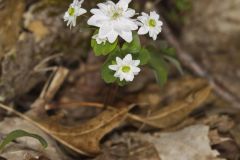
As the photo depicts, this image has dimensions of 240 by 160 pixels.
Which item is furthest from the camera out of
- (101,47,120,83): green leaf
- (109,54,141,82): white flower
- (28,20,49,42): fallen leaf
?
(28,20,49,42): fallen leaf

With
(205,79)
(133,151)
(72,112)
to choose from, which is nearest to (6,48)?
(72,112)

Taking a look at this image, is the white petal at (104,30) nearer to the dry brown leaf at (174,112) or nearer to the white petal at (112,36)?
the white petal at (112,36)

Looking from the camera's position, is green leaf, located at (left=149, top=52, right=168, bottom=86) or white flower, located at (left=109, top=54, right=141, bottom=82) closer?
white flower, located at (left=109, top=54, right=141, bottom=82)

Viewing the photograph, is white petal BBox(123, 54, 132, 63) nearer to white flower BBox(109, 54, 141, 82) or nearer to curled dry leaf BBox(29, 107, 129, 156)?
white flower BBox(109, 54, 141, 82)

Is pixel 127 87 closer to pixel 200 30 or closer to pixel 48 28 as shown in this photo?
pixel 48 28

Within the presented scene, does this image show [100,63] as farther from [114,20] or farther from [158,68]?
[114,20]

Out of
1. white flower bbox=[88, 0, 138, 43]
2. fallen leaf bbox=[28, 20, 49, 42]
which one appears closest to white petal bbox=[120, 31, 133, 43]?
white flower bbox=[88, 0, 138, 43]
